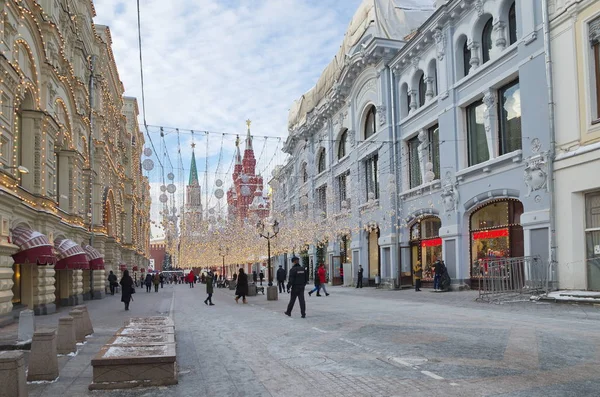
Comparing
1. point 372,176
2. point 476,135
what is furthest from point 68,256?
point 372,176

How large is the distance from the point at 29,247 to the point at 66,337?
8.67 metres

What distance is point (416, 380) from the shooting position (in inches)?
284

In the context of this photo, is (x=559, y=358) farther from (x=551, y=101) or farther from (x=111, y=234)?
(x=111, y=234)

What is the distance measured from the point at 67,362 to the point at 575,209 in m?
17.1

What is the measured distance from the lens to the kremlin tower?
134 ft

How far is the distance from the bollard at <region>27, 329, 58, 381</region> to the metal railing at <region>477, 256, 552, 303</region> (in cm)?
1564

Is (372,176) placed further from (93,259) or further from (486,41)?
(93,259)

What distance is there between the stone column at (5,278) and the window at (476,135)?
19.6 metres

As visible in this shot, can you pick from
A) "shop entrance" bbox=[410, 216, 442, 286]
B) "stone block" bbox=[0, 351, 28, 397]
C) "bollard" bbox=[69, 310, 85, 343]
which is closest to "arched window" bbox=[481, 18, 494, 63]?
"shop entrance" bbox=[410, 216, 442, 286]

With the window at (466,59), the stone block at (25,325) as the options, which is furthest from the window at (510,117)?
the stone block at (25,325)

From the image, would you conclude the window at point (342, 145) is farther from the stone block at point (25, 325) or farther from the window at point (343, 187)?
the stone block at point (25, 325)

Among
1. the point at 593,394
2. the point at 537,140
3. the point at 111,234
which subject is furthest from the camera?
the point at 111,234

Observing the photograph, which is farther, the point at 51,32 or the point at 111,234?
the point at 111,234

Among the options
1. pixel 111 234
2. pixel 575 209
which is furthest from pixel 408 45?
pixel 111 234
